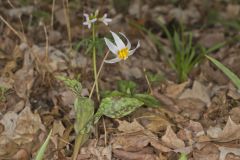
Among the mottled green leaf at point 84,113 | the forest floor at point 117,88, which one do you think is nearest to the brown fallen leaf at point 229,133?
the forest floor at point 117,88

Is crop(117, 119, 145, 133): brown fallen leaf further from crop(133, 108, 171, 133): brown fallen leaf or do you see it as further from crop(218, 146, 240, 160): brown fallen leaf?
crop(218, 146, 240, 160): brown fallen leaf

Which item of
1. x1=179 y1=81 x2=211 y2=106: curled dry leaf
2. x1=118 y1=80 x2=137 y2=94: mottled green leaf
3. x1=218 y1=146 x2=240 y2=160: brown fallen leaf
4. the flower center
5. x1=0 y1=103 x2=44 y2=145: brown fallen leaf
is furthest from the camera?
x1=179 y1=81 x2=211 y2=106: curled dry leaf

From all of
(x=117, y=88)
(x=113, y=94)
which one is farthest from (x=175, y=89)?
(x=113, y=94)

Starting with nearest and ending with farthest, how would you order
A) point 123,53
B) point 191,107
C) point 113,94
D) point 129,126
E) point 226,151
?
1. point 123,53
2. point 226,151
3. point 129,126
4. point 113,94
5. point 191,107

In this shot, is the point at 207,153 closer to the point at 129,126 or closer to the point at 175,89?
the point at 129,126

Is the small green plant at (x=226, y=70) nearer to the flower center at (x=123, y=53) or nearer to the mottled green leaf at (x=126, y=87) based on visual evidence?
the flower center at (x=123, y=53)

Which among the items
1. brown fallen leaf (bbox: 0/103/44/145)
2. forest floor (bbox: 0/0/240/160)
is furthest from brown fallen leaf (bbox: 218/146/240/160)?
brown fallen leaf (bbox: 0/103/44/145)
